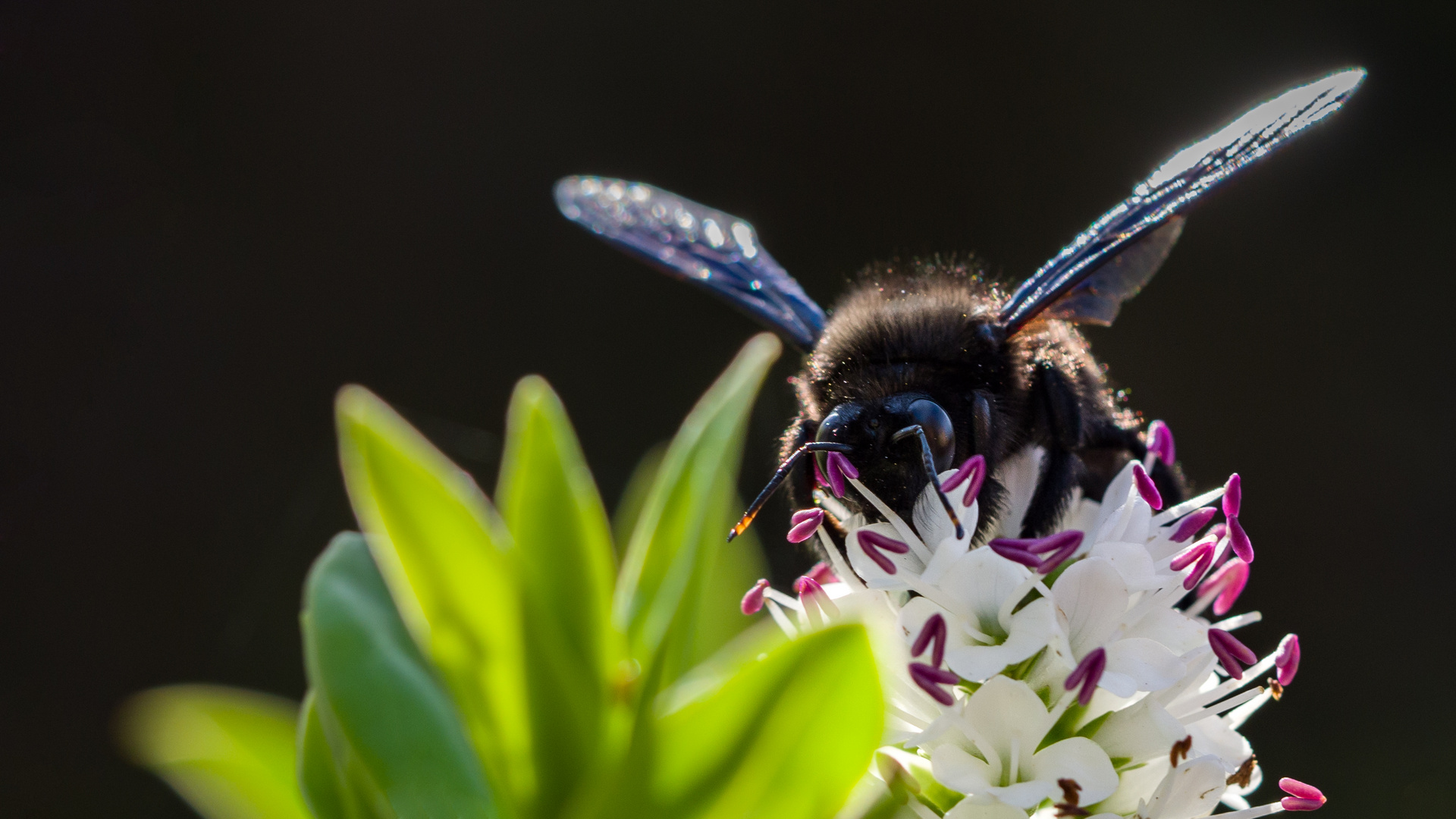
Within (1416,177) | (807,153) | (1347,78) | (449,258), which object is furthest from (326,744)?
(1416,177)

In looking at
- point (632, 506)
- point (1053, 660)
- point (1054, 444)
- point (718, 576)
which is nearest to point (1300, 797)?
point (1053, 660)

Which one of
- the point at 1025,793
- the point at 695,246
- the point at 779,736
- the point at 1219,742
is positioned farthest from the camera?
the point at 695,246

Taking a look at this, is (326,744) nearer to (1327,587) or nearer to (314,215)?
(314,215)

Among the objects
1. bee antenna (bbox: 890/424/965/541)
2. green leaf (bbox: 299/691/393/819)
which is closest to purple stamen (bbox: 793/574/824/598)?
bee antenna (bbox: 890/424/965/541)

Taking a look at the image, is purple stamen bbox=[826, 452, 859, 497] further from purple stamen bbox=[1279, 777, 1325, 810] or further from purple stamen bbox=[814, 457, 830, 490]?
purple stamen bbox=[1279, 777, 1325, 810]

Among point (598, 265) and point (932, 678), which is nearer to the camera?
point (932, 678)

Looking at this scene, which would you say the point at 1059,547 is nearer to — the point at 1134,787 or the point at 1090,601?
the point at 1090,601

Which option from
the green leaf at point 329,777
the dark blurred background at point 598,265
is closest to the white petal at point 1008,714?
the green leaf at point 329,777
